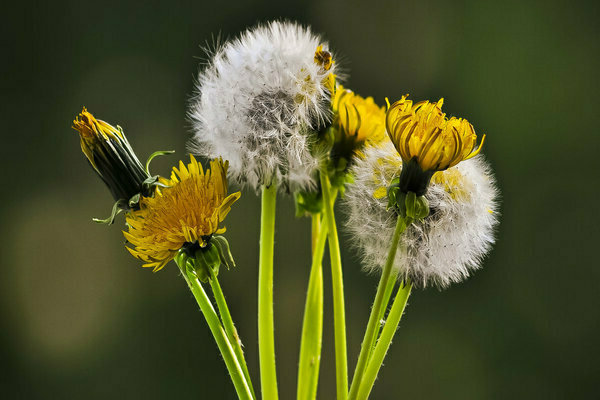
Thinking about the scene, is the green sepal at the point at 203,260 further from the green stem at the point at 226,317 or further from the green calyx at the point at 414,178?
the green calyx at the point at 414,178

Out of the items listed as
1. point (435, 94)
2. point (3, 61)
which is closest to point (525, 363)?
point (435, 94)

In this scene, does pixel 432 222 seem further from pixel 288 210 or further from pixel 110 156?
pixel 288 210

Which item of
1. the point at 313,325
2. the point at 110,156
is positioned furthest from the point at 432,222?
the point at 110,156

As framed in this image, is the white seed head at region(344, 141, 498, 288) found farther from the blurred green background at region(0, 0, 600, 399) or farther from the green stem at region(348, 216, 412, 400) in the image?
the blurred green background at region(0, 0, 600, 399)

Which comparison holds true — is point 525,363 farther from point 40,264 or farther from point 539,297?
point 40,264

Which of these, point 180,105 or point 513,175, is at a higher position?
point 180,105
